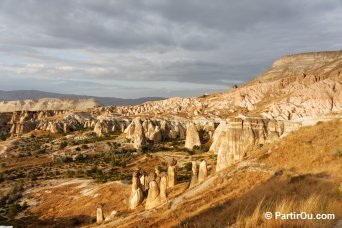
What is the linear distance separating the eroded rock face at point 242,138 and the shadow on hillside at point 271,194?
11.0 metres

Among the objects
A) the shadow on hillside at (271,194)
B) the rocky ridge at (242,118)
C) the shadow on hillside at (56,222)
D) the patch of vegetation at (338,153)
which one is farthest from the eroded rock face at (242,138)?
the shadow on hillside at (56,222)

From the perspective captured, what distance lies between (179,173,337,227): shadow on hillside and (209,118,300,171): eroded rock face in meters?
11.0

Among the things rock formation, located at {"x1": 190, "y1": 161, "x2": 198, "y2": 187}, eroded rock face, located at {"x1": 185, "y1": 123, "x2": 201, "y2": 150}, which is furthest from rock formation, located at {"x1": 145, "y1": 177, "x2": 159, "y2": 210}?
eroded rock face, located at {"x1": 185, "y1": 123, "x2": 201, "y2": 150}

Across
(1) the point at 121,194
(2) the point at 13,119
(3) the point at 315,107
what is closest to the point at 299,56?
(3) the point at 315,107

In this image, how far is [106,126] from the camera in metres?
93.4

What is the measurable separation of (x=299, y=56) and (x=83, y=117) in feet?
305

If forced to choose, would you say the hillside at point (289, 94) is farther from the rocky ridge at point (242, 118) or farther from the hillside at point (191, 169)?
the hillside at point (191, 169)

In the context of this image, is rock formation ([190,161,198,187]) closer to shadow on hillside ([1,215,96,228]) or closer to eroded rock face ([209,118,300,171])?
eroded rock face ([209,118,300,171])

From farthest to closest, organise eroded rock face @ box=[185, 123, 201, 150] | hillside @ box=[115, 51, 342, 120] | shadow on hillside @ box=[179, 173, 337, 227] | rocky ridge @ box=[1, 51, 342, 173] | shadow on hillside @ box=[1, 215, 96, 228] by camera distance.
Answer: hillside @ box=[115, 51, 342, 120]
eroded rock face @ box=[185, 123, 201, 150]
rocky ridge @ box=[1, 51, 342, 173]
shadow on hillside @ box=[1, 215, 96, 228]
shadow on hillside @ box=[179, 173, 337, 227]

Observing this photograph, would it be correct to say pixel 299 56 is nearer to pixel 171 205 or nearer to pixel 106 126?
pixel 106 126

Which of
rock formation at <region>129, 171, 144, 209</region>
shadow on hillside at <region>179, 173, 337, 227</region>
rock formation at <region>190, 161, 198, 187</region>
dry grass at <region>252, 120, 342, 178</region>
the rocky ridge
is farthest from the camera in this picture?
the rocky ridge

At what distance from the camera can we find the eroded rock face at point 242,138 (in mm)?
26922

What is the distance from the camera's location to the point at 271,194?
40.4ft

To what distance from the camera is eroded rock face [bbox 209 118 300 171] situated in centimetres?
2692
